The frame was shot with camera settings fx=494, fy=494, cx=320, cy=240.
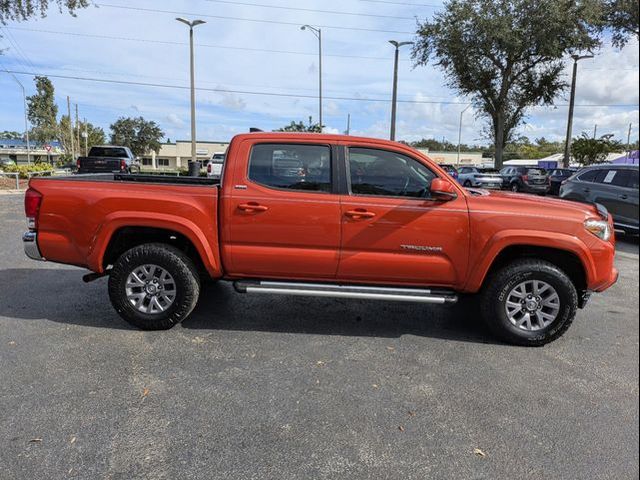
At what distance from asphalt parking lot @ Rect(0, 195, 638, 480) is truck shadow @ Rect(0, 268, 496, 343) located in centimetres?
3

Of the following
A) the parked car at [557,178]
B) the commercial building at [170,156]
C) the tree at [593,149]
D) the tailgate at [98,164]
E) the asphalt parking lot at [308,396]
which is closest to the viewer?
the asphalt parking lot at [308,396]

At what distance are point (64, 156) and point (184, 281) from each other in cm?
6734

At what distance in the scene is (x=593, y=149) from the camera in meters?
42.5

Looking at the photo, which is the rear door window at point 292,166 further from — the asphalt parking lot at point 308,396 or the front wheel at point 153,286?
the asphalt parking lot at point 308,396

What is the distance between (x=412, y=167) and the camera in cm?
460

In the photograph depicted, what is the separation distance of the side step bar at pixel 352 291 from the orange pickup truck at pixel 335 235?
13mm

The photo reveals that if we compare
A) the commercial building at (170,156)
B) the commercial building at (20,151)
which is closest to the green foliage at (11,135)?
the commercial building at (20,151)

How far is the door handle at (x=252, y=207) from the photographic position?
14.7ft

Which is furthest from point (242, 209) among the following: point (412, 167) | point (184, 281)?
point (412, 167)

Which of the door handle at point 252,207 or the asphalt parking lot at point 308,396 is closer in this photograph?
the asphalt parking lot at point 308,396

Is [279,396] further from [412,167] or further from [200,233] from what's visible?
[412,167]

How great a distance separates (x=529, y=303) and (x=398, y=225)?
4.64 ft

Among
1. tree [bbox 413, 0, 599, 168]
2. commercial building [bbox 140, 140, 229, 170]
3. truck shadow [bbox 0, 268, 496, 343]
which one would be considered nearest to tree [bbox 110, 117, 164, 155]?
commercial building [bbox 140, 140, 229, 170]

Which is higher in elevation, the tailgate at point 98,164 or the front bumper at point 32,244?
the tailgate at point 98,164
